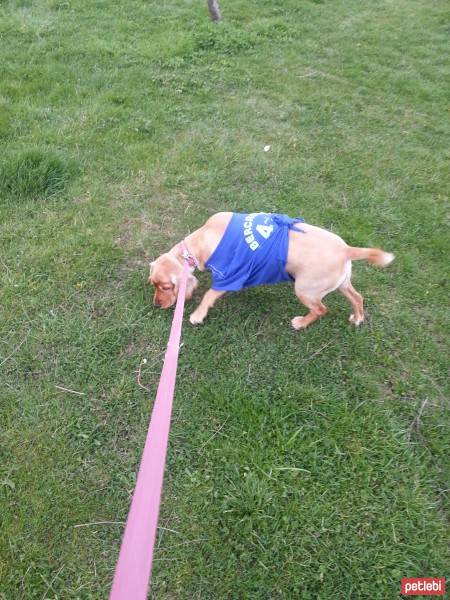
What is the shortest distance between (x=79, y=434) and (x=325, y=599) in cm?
178

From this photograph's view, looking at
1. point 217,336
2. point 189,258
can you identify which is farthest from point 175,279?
point 217,336

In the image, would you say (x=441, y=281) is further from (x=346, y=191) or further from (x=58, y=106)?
(x=58, y=106)

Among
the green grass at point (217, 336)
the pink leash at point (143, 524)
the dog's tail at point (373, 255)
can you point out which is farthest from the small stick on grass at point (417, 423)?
the pink leash at point (143, 524)

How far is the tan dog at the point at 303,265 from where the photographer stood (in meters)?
2.95

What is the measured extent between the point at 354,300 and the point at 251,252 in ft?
3.33

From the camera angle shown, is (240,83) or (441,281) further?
(240,83)

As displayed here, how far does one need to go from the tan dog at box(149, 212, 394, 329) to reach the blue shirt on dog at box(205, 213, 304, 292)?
0.20 feet

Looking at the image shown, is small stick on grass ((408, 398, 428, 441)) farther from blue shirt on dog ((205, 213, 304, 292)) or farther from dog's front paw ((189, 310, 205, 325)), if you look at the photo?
dog's front paw ((189, 310, 205, 325))

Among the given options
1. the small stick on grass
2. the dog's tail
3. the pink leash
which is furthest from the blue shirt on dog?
the pink leash

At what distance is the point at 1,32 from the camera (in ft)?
21.8

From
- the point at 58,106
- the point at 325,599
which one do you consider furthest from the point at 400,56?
the point at 325,599

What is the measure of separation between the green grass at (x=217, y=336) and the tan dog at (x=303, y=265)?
20 cm

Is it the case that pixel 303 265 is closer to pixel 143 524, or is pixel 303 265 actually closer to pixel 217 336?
pixel 217 336

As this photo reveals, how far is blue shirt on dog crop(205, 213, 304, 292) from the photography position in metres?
3.02
